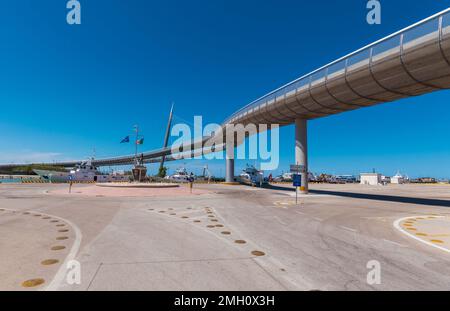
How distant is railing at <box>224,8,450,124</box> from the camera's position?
14961 mm

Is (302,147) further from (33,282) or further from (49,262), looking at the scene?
(33,282)

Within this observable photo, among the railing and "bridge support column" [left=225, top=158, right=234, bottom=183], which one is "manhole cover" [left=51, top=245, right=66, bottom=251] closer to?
the railing

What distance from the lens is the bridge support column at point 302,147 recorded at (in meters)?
30.1

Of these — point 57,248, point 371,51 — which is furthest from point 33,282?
point 371,51

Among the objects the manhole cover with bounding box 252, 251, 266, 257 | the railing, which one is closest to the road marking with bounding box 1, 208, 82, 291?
the manhole cover with bounding box 252, 251, 266, 257

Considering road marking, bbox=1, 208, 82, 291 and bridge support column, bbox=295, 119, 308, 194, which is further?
bridge support column, bbox=295, 119, 308, 194

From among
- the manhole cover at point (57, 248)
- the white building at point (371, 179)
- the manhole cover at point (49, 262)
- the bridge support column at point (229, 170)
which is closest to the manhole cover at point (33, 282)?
the manhole cover at point (49, 262)

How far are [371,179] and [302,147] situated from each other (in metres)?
62.3

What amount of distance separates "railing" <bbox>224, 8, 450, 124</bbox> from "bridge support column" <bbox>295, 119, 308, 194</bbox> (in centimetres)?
490

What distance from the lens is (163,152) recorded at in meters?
109

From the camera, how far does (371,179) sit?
259ft
